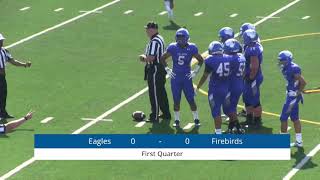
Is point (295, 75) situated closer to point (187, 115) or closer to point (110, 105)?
point (187, 115)

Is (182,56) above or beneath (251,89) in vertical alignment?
above

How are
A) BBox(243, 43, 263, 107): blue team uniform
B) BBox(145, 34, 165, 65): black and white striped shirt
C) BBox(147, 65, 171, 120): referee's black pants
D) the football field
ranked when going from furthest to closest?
BBox(147, 65, 171, 120): referee's black pants
BBox(145, 34, 165, 65): black and white striped shirt
BBox(243, 43, 263, 107): blue team uniform
the football field

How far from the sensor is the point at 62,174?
1738cm

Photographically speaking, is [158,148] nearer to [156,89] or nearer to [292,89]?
[292,89]

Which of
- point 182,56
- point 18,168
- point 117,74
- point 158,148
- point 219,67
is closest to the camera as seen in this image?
point 18,168

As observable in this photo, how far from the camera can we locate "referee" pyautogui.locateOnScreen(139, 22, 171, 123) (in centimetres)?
2108

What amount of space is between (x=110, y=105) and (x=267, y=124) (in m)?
3.98

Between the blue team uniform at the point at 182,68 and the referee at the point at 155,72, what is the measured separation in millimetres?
631

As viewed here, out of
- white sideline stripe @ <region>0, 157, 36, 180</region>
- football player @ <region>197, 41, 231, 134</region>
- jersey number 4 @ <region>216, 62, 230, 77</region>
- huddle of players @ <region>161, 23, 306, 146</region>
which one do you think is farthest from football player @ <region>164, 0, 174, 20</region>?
white sideline stripe @ <region>0, 157, 36, 180</region>

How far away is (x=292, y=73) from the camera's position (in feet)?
61.2

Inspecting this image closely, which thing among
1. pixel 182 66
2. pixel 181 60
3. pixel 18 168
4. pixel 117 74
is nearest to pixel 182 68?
pixel 182 66

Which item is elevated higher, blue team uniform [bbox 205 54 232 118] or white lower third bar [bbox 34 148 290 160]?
blue team uniform [bbox 205 54 232 118]

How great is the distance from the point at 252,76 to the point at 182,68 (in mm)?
1570

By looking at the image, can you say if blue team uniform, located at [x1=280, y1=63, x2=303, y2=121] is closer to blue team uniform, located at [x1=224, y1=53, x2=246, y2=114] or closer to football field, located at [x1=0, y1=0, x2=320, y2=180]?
football field, located at [x1=0, y1=0, x2=320, y2=180]
